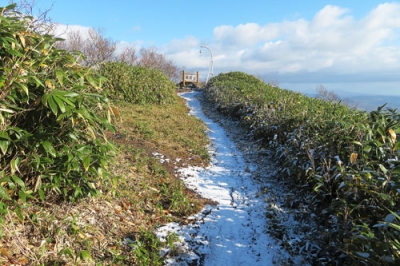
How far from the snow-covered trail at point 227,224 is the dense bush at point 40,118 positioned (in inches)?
57.0

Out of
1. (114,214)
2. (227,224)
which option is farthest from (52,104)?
(227,224)

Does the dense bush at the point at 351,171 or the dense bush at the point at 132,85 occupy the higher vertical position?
the dense bush at the point at 132,85

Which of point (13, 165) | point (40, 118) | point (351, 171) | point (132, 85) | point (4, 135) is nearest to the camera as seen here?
point (4, 135)

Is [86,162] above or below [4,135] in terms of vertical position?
below

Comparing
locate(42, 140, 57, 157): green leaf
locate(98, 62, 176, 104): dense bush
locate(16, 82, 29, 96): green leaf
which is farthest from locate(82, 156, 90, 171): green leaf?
locate(98, 62, 176, 104): dense bush

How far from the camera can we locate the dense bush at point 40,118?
220 cm

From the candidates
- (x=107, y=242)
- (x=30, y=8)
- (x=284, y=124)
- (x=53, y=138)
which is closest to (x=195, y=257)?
(x=107, y=242)

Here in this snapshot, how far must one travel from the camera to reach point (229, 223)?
3740 millimetres

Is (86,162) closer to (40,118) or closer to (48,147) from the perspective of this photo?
(48,147)

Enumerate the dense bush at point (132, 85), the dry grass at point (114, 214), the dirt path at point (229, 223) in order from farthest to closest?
the dense bush at point (132, 85) → the dirt path at point (229, 223) → the dry grass at point (114, 214)

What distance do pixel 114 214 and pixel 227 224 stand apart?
1519mm

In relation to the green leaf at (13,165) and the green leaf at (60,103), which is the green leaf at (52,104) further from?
the green leaf at (13,165)

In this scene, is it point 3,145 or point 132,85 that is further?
point 132,85

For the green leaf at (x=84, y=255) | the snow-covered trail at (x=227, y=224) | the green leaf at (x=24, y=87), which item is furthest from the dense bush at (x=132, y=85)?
the green leaf at (x=84, y=255)
